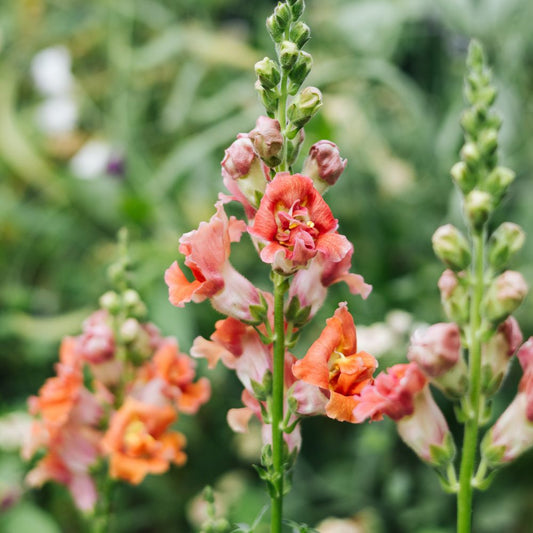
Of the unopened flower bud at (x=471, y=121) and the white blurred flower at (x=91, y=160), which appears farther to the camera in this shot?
the white blurred flower at (x=91, y=160)

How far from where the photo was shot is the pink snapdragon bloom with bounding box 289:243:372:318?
25.1 inches

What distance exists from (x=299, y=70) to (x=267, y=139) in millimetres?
75

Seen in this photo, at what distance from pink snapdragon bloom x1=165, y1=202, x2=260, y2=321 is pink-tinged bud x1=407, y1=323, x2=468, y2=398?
0.15 meters

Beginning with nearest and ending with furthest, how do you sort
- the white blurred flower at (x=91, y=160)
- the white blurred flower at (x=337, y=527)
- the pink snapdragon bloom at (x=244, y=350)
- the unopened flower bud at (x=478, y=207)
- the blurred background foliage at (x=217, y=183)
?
the unopened flower bud at (x=478, y=207), the pink snapdragon bloom at (x=244, y=350), the white blurred flower at (x=337, y=527), the blurred background foliage at (x=217, y=183), the white blurred flower at (x=91, y=160)

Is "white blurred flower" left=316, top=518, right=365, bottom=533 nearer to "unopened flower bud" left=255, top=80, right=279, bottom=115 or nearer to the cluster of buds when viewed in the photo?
the cluster of buds

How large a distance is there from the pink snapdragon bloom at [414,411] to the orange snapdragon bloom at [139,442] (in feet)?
0.84

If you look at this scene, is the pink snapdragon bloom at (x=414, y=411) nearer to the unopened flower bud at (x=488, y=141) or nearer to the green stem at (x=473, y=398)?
the green stem at (x=473, y=398)

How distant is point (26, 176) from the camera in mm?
2084

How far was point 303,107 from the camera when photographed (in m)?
0.60

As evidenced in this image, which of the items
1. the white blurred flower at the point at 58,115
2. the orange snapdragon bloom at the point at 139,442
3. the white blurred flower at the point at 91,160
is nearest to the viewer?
the orange snapdragon bloom at the point at 139,442

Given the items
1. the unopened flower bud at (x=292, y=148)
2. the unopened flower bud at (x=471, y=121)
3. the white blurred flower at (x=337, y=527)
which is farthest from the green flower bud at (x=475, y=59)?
the white blurred flower at (x=337, y=527)

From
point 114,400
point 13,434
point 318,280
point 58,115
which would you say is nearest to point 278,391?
point 318,280

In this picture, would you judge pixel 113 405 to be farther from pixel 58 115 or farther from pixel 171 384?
pixel 58 115

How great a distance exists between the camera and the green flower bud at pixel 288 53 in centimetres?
59
